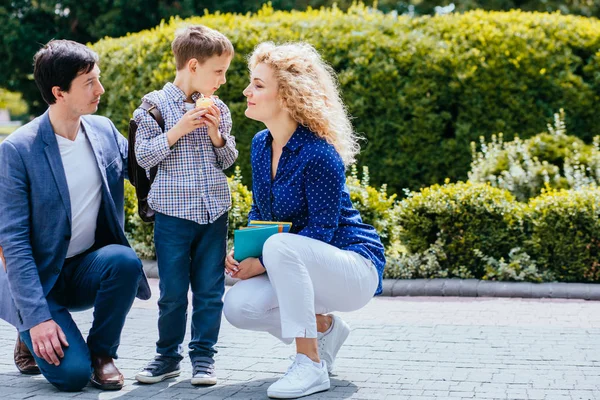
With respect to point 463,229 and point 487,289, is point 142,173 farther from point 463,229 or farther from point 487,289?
point 463,229

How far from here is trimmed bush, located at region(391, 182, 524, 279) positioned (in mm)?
7168

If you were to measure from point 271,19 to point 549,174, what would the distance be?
13.3 ft

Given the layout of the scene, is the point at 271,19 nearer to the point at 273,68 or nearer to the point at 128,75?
the point at 128,75

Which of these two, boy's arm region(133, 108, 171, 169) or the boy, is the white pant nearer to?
the boy

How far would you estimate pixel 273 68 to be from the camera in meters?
4.15

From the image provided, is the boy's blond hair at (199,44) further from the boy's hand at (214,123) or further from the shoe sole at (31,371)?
the shoe sole at (31,371)

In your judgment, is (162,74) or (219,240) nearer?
(219,240)

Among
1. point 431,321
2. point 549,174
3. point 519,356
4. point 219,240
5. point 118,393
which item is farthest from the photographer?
point 549,174

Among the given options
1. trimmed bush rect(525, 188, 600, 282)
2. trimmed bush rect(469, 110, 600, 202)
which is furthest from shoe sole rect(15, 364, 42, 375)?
trimmed bush rect(469, 110, 600, 202)

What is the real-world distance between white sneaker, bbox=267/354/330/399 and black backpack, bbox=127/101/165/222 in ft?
3.39

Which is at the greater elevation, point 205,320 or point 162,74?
point 162,74

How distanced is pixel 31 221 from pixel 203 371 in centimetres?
108

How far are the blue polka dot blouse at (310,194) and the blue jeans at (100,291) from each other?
0.68m

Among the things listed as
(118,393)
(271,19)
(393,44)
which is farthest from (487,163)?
(118,393)
